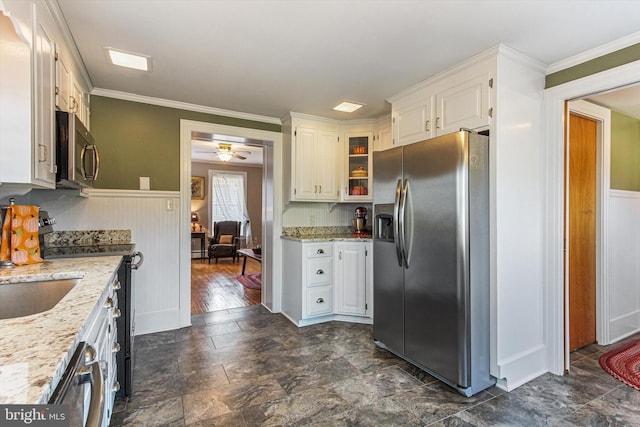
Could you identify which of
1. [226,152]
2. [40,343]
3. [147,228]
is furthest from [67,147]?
[226,152]

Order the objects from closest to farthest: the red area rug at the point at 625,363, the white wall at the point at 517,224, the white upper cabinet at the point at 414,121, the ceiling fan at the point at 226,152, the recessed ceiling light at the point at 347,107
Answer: the white wall at the point at 517,224, the red area rug at the point at 625,363, the white upper cabinet at the point at 414,121, the recessed ceiling light at the point at 347,107, the ceiling fan at the point at 226,152

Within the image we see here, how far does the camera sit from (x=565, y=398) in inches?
81.5

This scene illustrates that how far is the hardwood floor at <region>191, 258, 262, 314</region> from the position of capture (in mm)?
4090

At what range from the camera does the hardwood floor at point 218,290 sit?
4.09 m

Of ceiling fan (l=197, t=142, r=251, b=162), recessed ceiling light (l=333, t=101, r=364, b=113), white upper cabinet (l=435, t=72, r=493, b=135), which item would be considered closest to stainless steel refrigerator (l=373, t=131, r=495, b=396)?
white upper cabinet (l=435, t=72, r=493, b=135)

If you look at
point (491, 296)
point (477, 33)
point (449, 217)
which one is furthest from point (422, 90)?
point (491, 296)

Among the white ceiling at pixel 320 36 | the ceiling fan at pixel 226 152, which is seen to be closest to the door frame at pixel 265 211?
the white ceiling at pixel 320 36

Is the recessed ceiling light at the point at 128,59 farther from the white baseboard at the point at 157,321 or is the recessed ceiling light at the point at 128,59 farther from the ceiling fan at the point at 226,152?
the ceiling fan at the point at 226,152

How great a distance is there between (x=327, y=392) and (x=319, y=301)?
1336 millimetres

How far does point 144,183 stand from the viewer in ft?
10.3

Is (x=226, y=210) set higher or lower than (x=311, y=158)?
lower

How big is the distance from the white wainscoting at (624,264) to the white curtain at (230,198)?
22.5ft

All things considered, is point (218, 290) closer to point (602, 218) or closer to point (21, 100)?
point (21, 100)

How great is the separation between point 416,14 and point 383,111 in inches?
68.2
